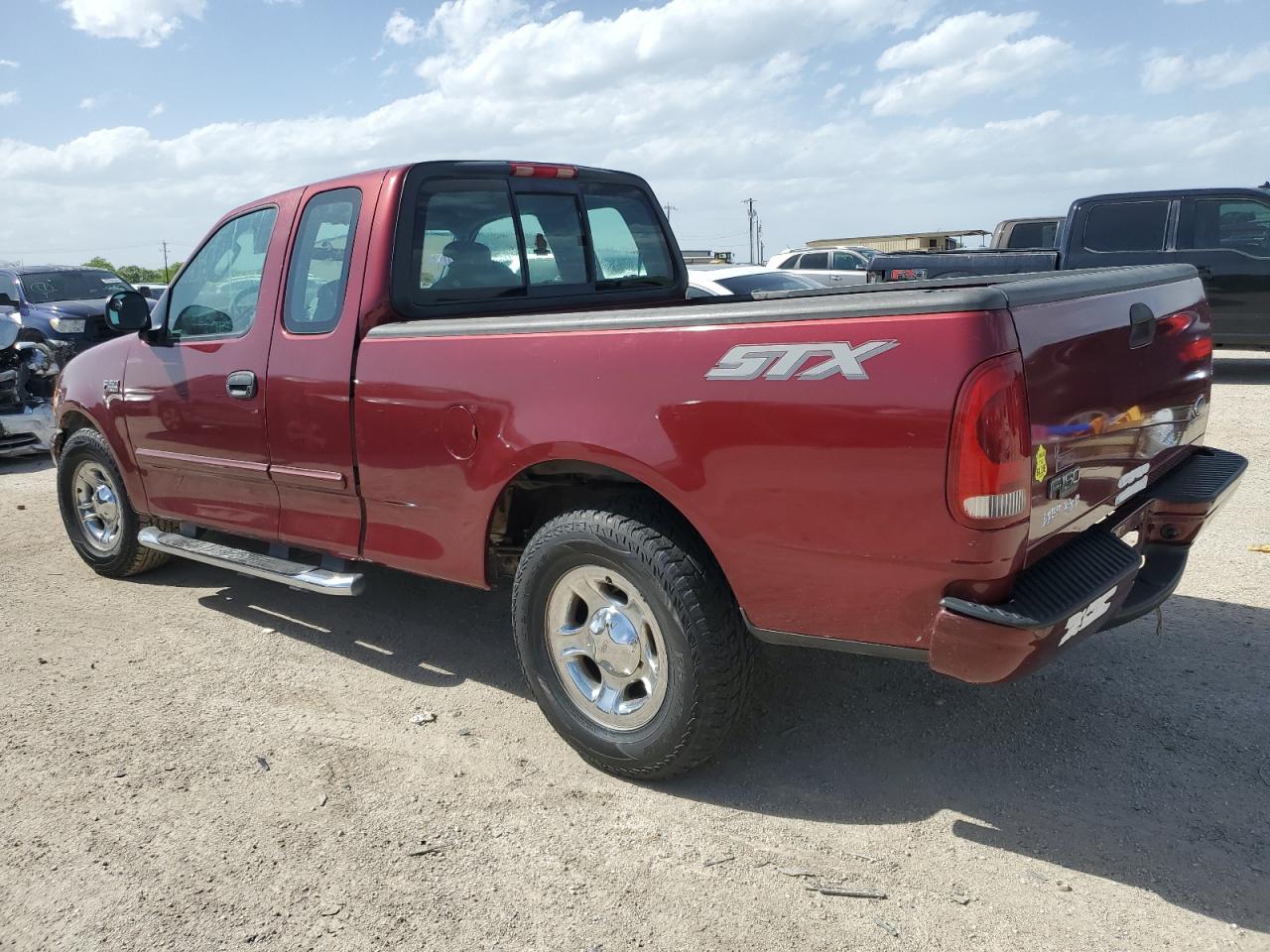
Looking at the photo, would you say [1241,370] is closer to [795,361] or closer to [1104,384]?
[1104,384]

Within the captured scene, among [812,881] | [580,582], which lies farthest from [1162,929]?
[580,582]

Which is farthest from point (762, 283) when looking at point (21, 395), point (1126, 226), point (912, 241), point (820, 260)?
point (912, 241)

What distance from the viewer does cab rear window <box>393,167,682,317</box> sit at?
4039 mm

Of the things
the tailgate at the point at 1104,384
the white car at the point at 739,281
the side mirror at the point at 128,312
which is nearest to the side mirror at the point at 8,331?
the side mirror at the point at 128,312

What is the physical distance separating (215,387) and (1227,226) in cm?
1096

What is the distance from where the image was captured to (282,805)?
3311 millimetres

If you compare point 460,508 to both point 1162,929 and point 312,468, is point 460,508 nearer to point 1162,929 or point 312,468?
point 312,468

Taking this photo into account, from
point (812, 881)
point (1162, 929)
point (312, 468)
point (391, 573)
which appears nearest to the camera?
point (1162, 929)

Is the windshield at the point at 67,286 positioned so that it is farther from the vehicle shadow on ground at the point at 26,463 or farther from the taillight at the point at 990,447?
the taillight at the point at 990,447

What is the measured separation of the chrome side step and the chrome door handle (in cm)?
73

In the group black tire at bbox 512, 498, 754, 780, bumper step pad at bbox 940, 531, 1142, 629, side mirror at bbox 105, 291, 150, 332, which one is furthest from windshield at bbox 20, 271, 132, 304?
bumper step pad at bbox 940, 531, 1142, 629

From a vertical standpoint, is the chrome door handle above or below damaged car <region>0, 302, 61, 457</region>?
above

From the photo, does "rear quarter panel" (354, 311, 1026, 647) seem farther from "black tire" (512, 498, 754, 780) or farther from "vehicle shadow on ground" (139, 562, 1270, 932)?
"vehicle shadow on ground" (139, 562, 1270, 932)

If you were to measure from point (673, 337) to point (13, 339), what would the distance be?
8.88 metres
